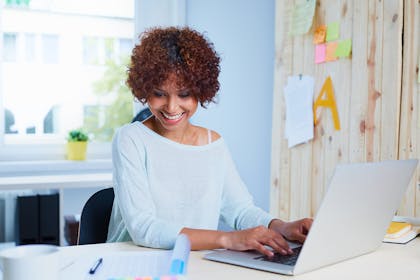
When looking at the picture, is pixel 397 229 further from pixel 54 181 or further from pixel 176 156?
pixel 54 181

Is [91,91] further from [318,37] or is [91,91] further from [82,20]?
[318,37]

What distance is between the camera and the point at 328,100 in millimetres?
2209

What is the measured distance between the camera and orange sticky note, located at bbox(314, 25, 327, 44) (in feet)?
7.32

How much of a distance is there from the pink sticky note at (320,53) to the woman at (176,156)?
2.81ft

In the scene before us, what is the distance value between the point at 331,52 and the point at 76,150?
155 centimetres

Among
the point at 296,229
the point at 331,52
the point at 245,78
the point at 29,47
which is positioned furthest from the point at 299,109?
the point at 29,47

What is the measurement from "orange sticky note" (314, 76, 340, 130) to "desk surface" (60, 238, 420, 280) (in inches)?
39.4

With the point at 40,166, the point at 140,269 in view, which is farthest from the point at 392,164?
the point at 40,166

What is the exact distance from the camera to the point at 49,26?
3016 mm

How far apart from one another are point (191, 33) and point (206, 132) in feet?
0.95

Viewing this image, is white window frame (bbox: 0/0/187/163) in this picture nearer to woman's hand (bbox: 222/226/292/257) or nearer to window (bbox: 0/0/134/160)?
window (bbox: 0/0/134/160)

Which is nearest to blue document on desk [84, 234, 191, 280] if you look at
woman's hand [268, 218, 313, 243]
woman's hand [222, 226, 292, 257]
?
woman's hand [222, 226, 292, 257]

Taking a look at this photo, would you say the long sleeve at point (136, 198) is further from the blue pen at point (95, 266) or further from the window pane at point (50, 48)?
the window pane at point (50, 48)

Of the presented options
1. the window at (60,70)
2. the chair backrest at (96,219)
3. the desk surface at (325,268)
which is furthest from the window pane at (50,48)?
the desk surface at (325,268)
